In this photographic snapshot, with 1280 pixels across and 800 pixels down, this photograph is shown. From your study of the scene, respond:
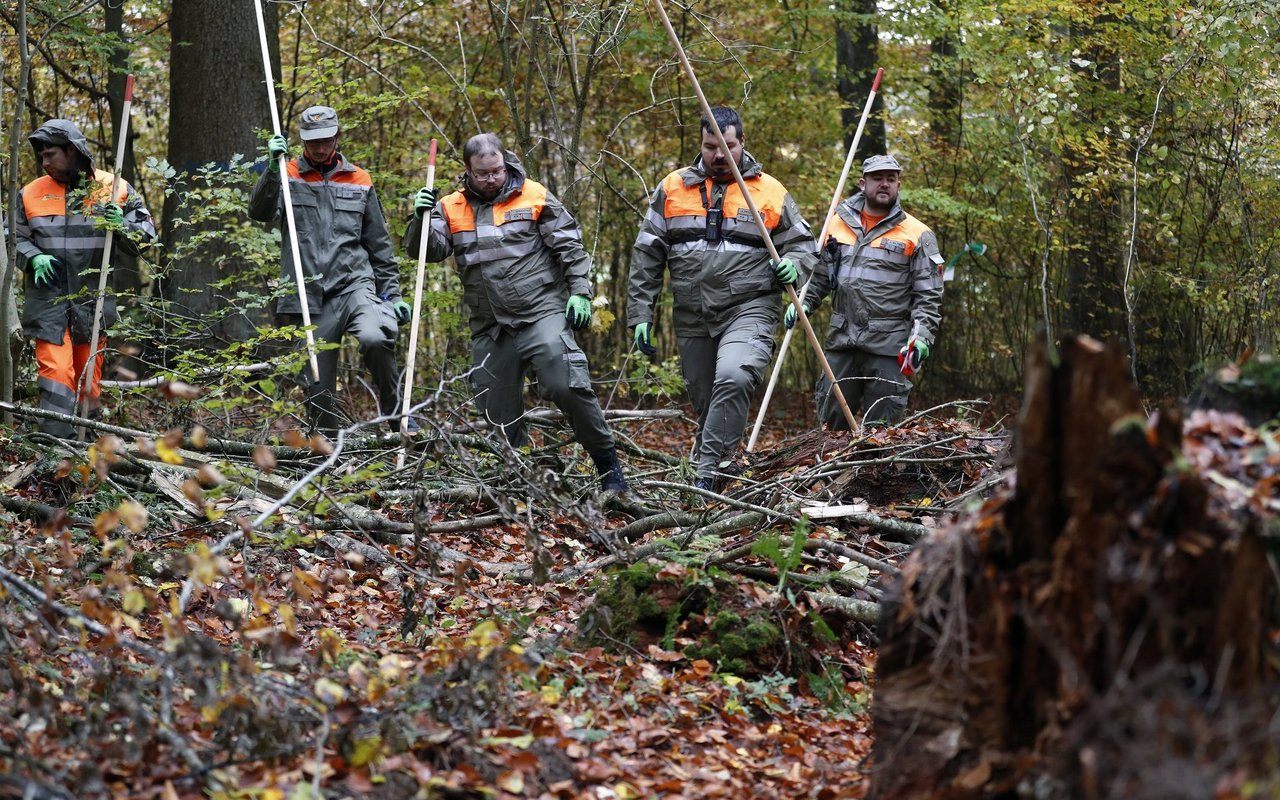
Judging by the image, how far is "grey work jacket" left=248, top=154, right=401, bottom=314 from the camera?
309 inches

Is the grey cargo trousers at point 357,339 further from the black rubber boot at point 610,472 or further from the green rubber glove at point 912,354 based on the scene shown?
the green rubber glove at point 912,354

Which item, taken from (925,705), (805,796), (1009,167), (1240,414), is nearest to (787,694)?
(805,796)

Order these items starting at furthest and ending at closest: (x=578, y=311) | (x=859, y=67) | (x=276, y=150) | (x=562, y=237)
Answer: (x=859, y=67) → (x=276, y=150) → (x=562, y=237) → (x=578, y=311)

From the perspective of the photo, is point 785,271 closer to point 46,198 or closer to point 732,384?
point 732,384

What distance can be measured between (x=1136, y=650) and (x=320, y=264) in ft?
20.6

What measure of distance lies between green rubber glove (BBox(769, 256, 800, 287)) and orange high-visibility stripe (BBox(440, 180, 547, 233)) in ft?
4.64

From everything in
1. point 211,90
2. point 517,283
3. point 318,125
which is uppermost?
point 211,90

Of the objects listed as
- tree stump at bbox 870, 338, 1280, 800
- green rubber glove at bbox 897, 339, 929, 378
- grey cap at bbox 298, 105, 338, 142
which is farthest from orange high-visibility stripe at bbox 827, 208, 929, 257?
tree stump at bbox 870, 338, 1280, 800

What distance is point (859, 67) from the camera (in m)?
14.4

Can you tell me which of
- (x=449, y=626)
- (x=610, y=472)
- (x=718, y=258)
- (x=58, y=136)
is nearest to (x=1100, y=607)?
(x=449, y=626)

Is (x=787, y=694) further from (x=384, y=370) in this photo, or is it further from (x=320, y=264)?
(x=320, y=264)

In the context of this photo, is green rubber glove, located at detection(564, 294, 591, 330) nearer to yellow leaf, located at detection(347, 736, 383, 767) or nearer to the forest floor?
the forest floor

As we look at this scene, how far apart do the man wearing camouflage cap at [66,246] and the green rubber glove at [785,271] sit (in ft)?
12.6

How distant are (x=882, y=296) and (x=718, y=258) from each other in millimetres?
1358
